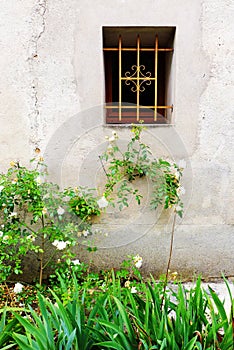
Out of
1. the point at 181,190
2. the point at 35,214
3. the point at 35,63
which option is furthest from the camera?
the point at 181,190

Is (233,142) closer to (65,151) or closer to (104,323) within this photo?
(65,151)

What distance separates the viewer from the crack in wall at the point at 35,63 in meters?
2.83

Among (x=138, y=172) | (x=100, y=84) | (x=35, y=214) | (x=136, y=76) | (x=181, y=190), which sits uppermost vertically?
(x=136, y=76)

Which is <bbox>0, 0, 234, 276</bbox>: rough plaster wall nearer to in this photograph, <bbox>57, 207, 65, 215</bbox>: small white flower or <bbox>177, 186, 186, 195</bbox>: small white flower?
<bbox>177, 186, 186, 195</bbox>: small white flower

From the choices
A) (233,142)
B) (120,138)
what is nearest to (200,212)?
(233,142)

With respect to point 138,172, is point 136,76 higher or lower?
higher

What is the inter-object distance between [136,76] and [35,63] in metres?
0.89

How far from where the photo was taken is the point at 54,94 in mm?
2918

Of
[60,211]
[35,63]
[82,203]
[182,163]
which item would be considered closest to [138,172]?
[182,163]

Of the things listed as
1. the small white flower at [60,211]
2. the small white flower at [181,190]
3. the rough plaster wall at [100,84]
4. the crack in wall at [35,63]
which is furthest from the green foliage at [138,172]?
the crack in wall at [35,63]

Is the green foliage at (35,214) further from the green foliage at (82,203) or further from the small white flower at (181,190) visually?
the small white flower at (181,190)

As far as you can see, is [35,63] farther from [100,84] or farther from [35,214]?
[35,214]

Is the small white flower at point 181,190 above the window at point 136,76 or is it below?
below

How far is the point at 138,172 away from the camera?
303 cm
